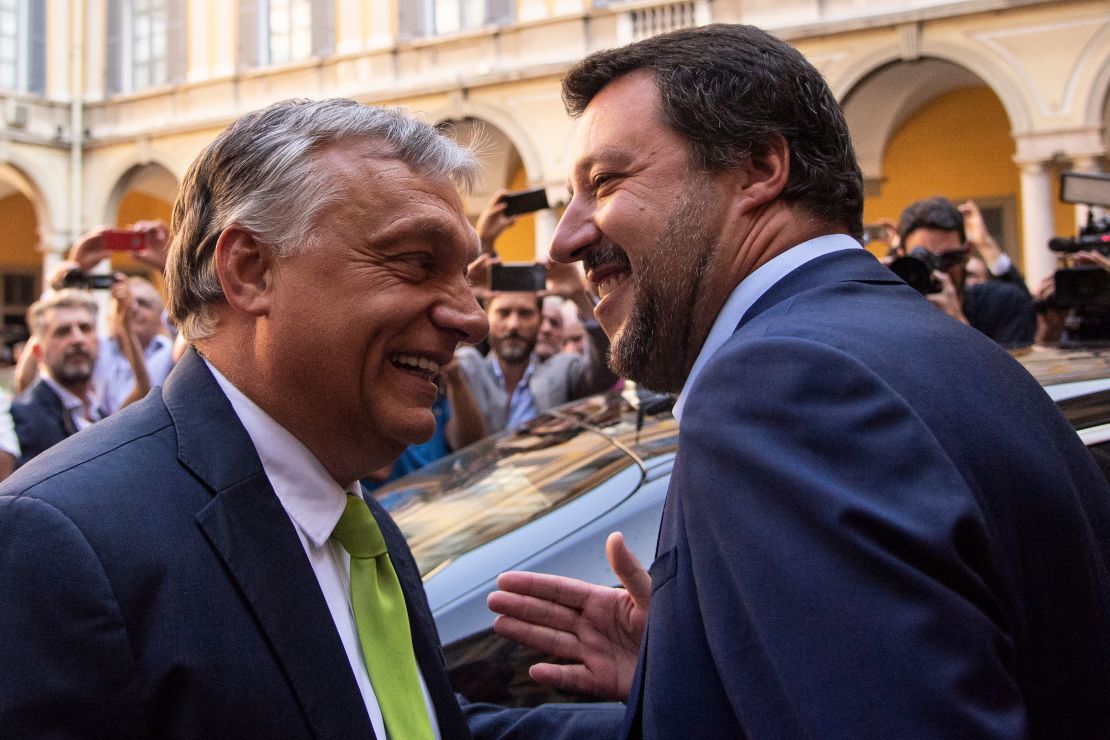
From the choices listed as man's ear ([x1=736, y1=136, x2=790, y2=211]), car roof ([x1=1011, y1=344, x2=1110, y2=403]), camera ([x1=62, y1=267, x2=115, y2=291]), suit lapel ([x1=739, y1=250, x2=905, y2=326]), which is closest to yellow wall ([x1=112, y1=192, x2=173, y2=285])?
camera ([x1=62, y1=267, x2=115, y2=291])

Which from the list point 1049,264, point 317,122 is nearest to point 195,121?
point 1049,264

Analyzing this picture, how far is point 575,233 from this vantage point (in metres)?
1.80

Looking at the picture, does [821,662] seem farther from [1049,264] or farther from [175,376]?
[1049,264]

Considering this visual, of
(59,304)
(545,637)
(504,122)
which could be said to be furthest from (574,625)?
(504,122)

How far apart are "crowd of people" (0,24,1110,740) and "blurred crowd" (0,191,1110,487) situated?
2439 mm

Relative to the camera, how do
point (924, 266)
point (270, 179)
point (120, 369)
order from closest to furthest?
point (270, 179), point (924, 266), point (120, 369)

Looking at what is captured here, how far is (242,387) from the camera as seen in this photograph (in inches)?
61.5

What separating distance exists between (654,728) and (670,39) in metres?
1.06

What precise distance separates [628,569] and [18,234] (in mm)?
23338

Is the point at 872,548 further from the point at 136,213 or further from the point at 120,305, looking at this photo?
the point at 136,213

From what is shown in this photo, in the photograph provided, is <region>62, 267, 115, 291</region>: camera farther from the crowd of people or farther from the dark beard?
the dark beard

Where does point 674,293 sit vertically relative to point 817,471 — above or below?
above

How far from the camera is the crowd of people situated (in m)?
1.08

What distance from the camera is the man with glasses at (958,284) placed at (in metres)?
4.09
